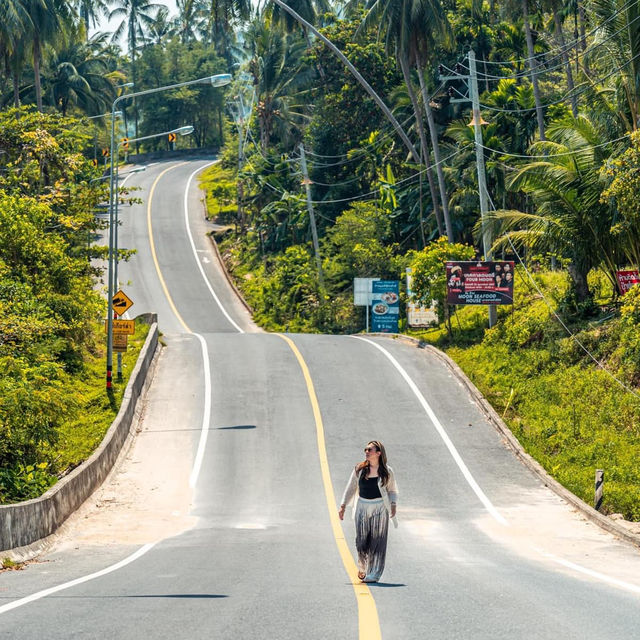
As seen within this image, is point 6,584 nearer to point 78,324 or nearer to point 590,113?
point 78,324

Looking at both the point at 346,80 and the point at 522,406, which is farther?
the point at 346,80

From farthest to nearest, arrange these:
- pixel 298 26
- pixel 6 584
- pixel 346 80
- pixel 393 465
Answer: pixel 298 26, pixel 346 80, pixel 393 465, pixel 6 584

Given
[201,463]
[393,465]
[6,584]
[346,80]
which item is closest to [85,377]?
[201,463]

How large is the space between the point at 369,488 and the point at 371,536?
59 centimetres

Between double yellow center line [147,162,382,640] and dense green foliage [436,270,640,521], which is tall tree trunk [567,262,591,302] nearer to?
dense green foliage [436,270,640,521]

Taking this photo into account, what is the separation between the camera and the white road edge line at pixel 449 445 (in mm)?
22006

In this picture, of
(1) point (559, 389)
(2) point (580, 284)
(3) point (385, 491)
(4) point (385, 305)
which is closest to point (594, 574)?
(3) point (385, 491)

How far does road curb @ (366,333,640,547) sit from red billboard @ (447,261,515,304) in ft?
8.00

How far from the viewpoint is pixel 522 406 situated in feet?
100

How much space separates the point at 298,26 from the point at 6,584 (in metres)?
63.1

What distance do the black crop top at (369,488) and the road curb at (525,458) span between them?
7670mm

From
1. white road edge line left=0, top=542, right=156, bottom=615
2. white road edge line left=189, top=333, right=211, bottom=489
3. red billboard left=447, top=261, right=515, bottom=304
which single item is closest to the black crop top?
white road edge line left=0, top=542, right=156, bottom=615

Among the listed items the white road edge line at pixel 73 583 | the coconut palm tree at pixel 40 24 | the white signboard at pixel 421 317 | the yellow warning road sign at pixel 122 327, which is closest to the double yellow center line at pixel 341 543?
the white road edge line at pixel 73 583

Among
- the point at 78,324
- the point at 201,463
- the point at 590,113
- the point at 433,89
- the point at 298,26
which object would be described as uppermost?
the point at 298,26
